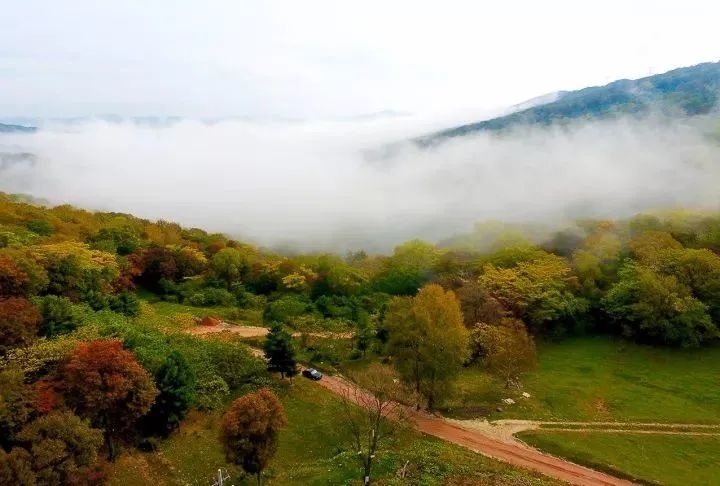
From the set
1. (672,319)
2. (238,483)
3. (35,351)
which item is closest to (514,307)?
(672,319)

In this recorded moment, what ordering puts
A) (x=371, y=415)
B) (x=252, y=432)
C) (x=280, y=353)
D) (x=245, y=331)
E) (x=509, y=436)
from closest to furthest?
(x=252, y=432) → (x=371, y=415) → (x=509, y=436) → (x=280, y=353) → (x=245, y=331)

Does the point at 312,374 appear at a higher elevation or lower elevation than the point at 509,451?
higher

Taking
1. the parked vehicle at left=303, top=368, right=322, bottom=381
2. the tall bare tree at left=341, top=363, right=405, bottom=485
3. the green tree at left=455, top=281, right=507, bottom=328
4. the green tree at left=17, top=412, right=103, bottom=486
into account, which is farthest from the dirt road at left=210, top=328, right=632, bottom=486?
the green tree at left=17, top=412, right=103, bottom=486

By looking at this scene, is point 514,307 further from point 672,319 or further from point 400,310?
point 400,310

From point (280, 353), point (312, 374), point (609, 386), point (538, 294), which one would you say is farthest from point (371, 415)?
point (538, 294)

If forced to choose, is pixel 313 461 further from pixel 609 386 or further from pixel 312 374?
pixel 609 386

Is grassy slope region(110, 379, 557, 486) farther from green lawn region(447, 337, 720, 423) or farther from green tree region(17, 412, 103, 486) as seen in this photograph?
green lawn region(447, 337, 720, 423)
